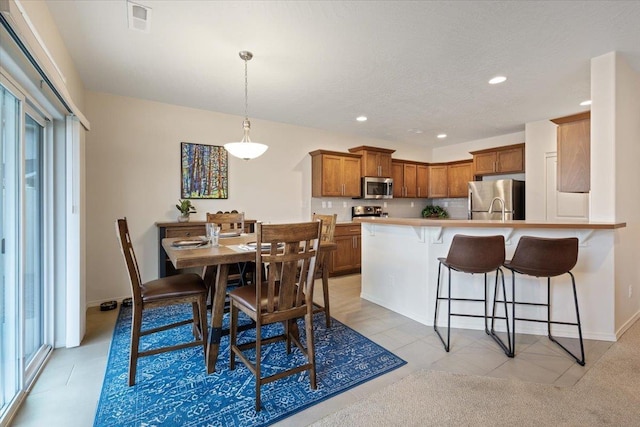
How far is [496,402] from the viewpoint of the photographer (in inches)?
69.9

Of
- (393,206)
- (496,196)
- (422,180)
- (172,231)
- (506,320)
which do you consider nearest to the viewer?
(506,320)

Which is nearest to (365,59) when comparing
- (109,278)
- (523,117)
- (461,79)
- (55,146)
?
(461,79)

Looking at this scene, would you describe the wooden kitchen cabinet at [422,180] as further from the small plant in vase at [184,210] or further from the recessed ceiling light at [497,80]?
the small plant in vase at [184,210]

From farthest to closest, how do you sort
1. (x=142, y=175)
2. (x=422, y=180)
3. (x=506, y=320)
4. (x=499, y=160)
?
1. (x=422, y=180)
2. (x=499, y=160)
3. (x=142, y=175)
4. (x=506, y=320)

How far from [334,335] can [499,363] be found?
1306 millimetres

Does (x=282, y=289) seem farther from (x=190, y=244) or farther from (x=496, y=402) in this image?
(x=496, y=402)

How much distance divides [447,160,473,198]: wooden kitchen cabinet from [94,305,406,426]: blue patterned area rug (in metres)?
4.63

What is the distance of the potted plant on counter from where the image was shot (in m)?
6.68

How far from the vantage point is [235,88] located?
3436mm

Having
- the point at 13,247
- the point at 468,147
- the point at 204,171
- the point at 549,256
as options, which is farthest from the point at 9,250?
the point at 468,147

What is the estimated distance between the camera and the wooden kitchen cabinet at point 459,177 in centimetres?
Result: 609

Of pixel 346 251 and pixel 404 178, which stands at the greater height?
pixel 404 178

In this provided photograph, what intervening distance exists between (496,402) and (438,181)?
17.6 ft

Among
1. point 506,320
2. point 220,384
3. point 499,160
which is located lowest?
point 220,384
